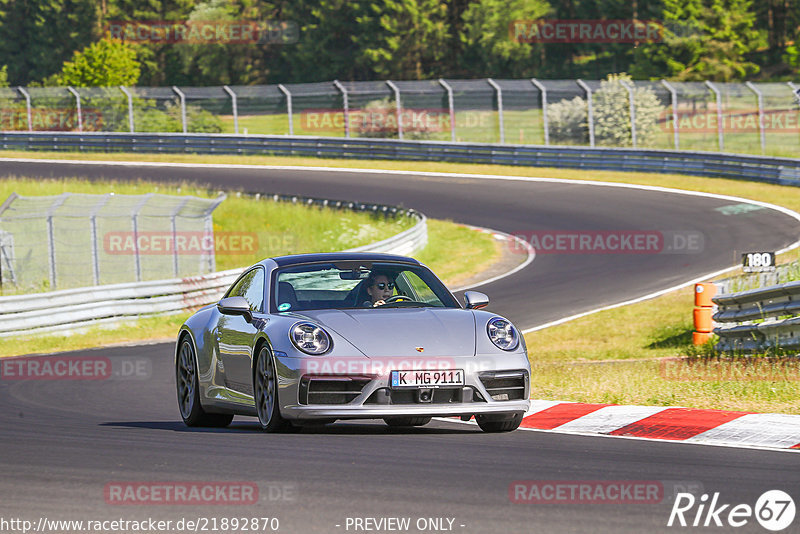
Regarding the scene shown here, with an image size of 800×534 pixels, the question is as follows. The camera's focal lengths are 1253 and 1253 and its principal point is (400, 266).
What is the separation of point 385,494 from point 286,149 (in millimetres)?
42297

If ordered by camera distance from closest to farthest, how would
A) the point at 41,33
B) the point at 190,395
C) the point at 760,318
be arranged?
the point at 190,395, the point at 760,318, the point at 41,33

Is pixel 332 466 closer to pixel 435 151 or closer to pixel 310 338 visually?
pixel 310 338

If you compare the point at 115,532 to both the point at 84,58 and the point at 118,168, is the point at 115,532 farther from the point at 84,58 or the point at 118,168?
the point at 84,58

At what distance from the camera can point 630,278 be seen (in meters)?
23.8

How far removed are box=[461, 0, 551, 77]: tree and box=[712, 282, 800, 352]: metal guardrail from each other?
81.1m

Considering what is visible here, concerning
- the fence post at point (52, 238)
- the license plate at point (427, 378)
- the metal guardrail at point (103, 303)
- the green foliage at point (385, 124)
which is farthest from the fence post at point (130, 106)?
the license plate at point (427, 378)

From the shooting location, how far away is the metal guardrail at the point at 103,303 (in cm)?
1977

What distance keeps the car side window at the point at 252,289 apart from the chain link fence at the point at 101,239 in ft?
40.8

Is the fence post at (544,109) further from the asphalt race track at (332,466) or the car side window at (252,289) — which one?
the car side window at (252,289)

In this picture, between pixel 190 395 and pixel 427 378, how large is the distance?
8.34ft

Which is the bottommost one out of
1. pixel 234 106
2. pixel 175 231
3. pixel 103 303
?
pixel 103 303

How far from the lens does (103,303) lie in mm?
20922

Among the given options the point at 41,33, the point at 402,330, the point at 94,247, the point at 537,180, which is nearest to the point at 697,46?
the point at 537,180

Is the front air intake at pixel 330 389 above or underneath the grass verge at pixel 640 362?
above
